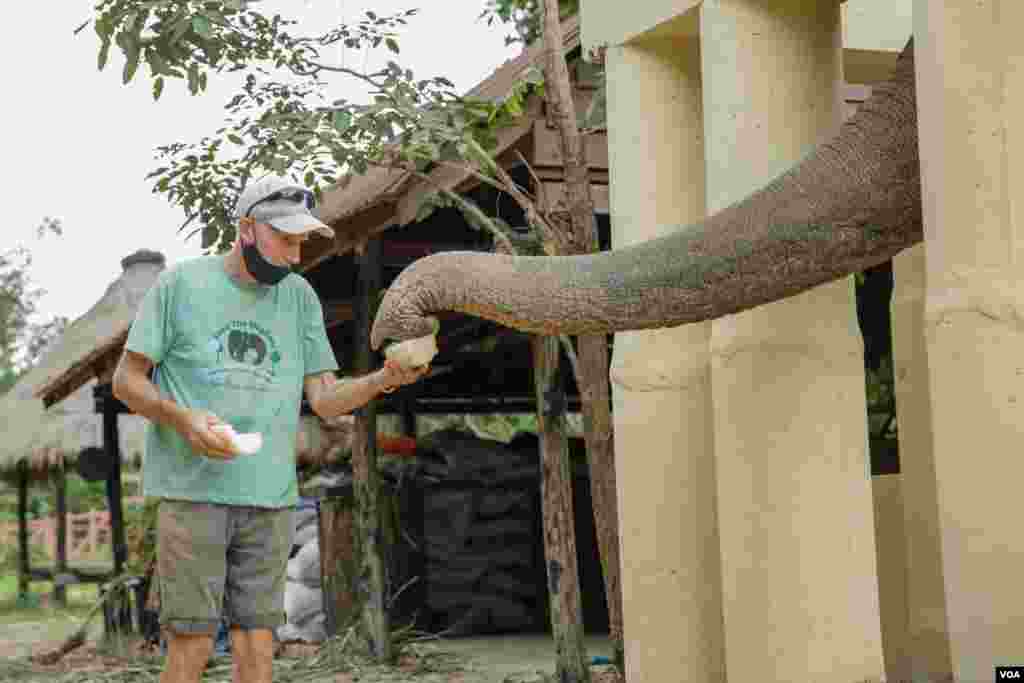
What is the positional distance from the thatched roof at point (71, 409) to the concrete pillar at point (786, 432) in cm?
1729

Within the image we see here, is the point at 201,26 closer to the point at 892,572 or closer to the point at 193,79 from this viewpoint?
the point at 193,79

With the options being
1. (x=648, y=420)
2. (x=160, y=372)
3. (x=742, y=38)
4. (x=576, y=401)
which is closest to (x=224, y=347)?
(x=160, y=372)

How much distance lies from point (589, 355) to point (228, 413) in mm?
2160

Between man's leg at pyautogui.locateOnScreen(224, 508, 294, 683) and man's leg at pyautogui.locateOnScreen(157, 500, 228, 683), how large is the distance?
121mm

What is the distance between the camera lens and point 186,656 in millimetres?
4691

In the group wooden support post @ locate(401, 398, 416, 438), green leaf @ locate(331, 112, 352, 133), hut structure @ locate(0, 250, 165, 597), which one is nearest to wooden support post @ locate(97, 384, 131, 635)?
wooden support post @ locate(401, 398, 416, 438)

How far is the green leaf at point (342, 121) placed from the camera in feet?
22.1

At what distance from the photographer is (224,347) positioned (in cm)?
479

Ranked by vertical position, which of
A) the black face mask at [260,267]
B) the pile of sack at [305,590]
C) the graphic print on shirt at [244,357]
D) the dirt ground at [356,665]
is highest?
the black face mask at [260,267]

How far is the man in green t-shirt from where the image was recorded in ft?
15.4

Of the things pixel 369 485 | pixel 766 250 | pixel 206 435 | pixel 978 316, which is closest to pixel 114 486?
pixel 369 485

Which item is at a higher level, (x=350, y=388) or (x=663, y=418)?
(x=350, y=388)

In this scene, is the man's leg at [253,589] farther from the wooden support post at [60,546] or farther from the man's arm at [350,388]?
the wooden support post at [60,546]

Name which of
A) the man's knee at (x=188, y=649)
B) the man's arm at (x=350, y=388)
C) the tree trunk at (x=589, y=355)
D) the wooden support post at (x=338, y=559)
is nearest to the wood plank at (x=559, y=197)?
the tree trunk at (x=589, y=355)
